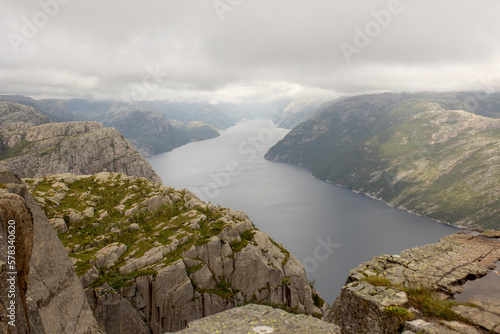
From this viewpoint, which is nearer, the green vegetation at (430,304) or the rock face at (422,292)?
the rock face at (422,292)

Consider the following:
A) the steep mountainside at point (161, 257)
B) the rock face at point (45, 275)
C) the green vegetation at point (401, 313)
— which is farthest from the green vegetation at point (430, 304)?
the steep mountainside at point (161, 257)

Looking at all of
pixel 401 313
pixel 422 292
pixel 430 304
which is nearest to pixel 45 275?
pixel 401 313

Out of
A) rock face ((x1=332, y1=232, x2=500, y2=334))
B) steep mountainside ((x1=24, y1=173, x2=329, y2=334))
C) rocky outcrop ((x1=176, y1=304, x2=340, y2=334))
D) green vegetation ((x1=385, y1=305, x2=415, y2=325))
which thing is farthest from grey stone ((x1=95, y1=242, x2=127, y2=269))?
green vegetation ((x1=385, y1=305, x2=415, y2=325))

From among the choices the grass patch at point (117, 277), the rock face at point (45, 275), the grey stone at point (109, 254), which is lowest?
the grass patch at point (117, 277)

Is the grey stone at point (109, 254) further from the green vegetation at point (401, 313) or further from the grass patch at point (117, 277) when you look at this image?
the green vegetation at point (401, 313)

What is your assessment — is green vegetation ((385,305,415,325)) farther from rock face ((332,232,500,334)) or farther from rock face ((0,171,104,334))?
rock face ((0,171,104,334))

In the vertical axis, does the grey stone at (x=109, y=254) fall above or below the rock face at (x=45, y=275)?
below

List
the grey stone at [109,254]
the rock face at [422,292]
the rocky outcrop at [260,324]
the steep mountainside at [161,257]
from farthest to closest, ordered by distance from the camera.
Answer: the grey stone at [109,254] → the steep mountainside at [161,257] → the rock face at [422,292] → the rocky outcrop at [260,324]
